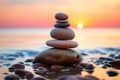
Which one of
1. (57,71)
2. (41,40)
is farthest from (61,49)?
A: (41,40)

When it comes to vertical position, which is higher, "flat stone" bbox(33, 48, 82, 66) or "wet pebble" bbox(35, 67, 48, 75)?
"flat stone" bbox(33, 48, 82, 66)

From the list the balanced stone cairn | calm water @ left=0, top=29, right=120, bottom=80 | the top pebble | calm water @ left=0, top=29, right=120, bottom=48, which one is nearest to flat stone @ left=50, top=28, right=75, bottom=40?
the balanced stone cairn

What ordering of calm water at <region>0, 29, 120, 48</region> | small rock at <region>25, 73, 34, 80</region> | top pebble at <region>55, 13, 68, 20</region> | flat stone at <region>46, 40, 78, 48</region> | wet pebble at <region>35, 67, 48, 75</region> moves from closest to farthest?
1. small rock at <region>25, 73, 34, 80</region>
2. wet pebble at <region>35, 67, 48, 75</region>
3. flat stone at <region>46, 40, 78, 48</region>
4. top pebble at <region>55, 13, 68, 20</region>
5. calm water at <region>0, 29, 120, 48</region>

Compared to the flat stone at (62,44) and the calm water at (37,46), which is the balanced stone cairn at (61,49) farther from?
the calm water at (37,46)

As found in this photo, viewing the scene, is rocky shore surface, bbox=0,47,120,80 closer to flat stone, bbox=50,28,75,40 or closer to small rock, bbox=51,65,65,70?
small rock, bbox=51,65,65,70

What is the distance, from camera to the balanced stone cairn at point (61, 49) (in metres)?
12.7

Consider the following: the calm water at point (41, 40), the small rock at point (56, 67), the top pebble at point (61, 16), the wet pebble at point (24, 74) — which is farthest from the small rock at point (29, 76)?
the calm water at point (41, 40)

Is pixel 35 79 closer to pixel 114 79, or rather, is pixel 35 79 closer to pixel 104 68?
pixel 114 79

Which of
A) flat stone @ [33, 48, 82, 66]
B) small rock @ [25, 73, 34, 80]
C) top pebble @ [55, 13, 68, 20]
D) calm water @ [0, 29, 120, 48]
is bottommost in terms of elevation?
small rock @ [25, 73, 34, 80]

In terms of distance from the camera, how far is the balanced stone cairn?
501 inches

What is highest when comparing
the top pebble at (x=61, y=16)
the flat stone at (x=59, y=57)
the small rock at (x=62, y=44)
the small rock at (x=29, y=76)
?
the top pebble at (x=61, y=16)

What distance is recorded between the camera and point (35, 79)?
9742 mm

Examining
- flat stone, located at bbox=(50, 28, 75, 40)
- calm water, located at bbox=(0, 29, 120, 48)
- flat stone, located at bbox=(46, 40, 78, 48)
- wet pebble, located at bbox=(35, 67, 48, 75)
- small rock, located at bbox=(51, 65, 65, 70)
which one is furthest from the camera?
calm water, located at bbox=(0, 29, 120, 48)

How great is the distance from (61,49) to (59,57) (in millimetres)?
411
